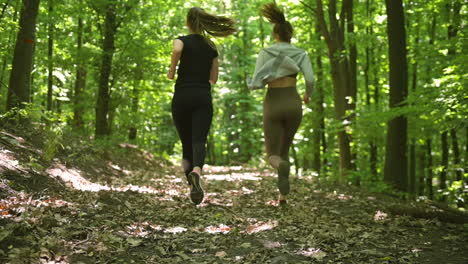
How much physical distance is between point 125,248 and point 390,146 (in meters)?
8.39

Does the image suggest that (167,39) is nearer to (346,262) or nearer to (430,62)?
(430,62)

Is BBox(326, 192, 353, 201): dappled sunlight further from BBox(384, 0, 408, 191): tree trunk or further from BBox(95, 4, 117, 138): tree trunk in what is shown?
BBox(95, 4, 117, 138): tree trunk

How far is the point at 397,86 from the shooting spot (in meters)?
10.5

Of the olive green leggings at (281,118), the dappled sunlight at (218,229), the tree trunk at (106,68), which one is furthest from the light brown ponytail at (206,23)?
the tree trunk at (106,68)

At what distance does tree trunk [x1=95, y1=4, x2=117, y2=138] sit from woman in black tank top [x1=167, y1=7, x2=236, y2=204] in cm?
905

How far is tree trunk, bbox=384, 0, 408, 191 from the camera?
404 inches

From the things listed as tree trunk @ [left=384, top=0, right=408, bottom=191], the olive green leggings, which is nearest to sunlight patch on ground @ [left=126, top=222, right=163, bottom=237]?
the olive green leggings

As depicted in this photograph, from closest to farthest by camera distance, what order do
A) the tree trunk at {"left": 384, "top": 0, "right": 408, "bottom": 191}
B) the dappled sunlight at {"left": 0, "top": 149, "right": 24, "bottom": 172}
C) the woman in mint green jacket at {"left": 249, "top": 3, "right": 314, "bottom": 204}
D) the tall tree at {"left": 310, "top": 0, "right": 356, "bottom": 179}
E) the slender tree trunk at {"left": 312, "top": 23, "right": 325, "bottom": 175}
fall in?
1. the dappled sunlight at {"left": 0, "top": 149, "right": 24, "bottom": 172}
2. the woman in mint green jacket at {"left": 249, "top": 3, "right": 314, "bottom": 204}
3. the tree trunk at {"left": 384, "top": 0, "right": 408, "bottom": 191}
4. the tall tree at {"left": 310, "top": 0, "right": 356, "bottom": 179}
5. the slender tree trunk at {"left": 312, "top": 23, "right": 325, "bottom": 175}

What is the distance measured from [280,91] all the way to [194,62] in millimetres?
1354

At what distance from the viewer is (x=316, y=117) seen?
2056 cm

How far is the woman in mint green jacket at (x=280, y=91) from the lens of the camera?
6.18 metres

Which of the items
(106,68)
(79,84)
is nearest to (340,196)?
(106,68)

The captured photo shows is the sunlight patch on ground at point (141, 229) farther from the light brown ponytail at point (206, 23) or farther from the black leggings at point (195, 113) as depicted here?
the light brown ponytail at point (206, 23)

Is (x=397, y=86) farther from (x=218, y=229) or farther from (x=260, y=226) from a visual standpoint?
(x=218, y=229)
